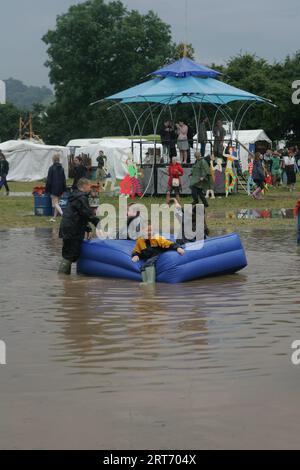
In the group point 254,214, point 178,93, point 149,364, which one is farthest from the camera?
point 178,93

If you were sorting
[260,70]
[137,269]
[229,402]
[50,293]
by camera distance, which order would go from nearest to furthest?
[229,402] < [50,293] < [137,269] < [260,70]

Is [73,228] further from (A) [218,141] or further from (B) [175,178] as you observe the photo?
(A) [218,141]

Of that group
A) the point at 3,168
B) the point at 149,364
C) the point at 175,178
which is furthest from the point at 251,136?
the point at 149,364

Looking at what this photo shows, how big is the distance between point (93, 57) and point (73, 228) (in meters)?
86.5

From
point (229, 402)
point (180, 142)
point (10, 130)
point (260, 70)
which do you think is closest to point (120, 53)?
point (10, 130)

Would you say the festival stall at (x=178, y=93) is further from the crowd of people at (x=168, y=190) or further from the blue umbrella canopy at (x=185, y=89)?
the crowd of people at (x=168, y=190)

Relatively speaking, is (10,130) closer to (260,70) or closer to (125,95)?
(260,70)

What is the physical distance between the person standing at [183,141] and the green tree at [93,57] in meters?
63.1

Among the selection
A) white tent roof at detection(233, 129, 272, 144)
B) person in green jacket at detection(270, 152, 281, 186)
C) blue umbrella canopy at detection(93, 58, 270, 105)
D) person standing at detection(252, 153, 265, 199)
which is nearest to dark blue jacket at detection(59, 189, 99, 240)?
person standing at detection(252, 153, 265, 199)

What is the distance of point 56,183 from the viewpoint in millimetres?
24766

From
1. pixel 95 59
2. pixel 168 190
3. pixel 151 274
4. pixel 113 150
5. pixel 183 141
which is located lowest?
pixel 151 274
